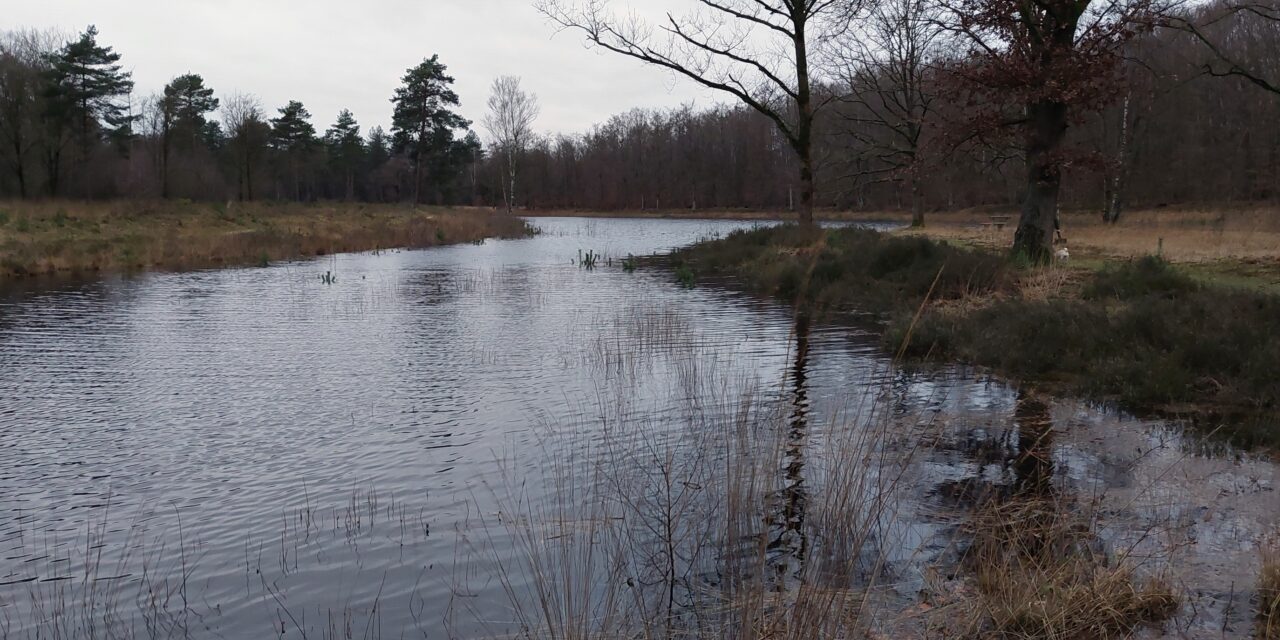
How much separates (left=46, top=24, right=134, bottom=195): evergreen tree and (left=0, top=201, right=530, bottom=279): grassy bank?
36.3 ft

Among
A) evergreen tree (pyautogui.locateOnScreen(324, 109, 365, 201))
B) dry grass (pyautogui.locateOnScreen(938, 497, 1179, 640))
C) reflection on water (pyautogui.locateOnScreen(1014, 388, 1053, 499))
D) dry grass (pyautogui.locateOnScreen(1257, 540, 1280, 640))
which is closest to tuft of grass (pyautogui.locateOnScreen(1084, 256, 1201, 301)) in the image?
reflection on water (pyautogui.locateOnScreen(1014, 388, 1053, 499))

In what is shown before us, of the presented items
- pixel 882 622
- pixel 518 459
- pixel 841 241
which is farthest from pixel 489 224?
pixel 882 622

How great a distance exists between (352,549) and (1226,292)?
10672 millimetres

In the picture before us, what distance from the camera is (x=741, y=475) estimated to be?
217 inches

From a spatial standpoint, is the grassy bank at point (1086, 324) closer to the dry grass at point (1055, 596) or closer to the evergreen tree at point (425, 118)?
the dry grass at point (1055, 596)

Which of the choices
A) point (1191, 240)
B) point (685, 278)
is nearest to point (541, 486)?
point (685, 278)

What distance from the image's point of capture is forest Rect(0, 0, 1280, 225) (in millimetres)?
17812

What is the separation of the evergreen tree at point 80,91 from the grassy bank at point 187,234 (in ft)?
36.3

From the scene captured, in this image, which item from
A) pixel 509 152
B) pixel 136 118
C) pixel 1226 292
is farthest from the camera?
pixel 509 152

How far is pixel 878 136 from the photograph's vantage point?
6244 centimetres

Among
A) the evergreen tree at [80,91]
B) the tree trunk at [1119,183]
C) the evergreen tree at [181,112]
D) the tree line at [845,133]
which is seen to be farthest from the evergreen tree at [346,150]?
the tree trunk at [1119,183]

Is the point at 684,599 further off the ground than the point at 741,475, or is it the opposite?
the point at 741,475

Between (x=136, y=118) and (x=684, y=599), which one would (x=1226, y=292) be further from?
(x=136, y=118)

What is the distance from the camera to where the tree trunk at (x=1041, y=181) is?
16.5 m
